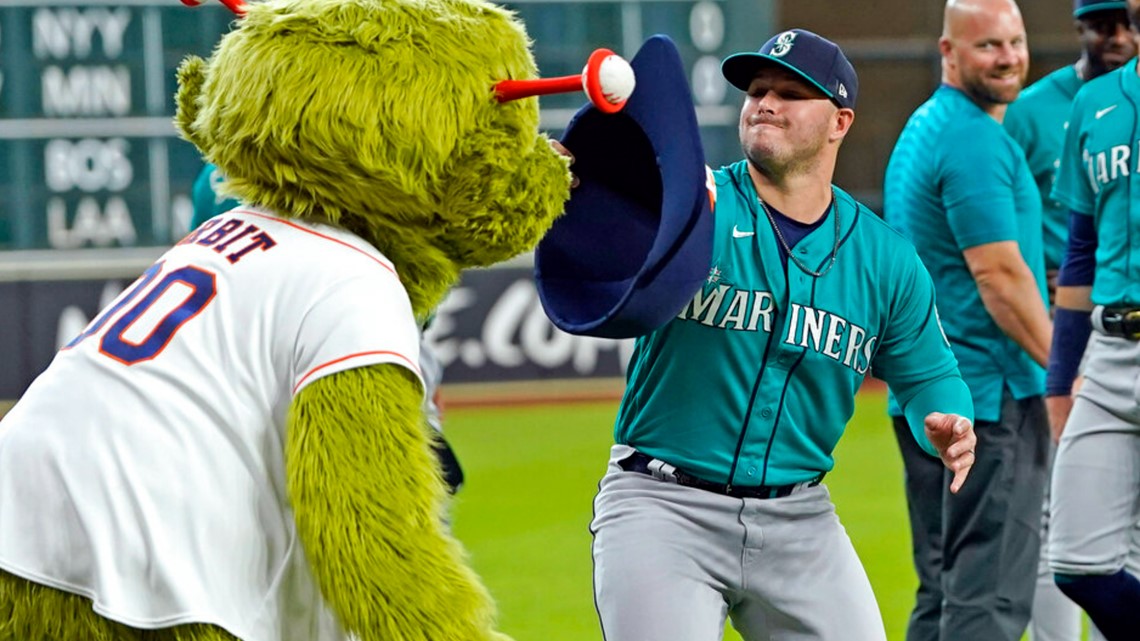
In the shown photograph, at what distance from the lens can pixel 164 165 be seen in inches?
429

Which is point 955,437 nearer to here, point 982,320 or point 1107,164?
point 1107,164

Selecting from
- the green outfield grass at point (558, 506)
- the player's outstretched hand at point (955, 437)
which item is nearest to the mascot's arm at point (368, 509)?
the player's outstretched hand at point (955, 437)

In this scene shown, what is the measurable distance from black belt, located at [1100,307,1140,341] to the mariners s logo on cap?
4.22ft

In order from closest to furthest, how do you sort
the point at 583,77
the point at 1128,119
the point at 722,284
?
the point at 583,77 < the point at 722,284 < the point at 1128,119

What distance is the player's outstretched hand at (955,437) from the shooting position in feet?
10.7

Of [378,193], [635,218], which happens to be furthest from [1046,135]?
[378,193]

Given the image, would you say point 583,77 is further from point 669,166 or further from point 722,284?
point 722,284

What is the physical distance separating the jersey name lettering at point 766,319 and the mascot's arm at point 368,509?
3.54 ft

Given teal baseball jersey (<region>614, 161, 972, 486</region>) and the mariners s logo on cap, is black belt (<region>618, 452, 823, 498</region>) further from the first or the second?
the mariners s logo on cap

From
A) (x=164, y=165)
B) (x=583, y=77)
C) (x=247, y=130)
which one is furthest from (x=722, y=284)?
(x=164, y=165)

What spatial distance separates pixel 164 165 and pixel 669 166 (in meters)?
8.60

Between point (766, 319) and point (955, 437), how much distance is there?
44cm

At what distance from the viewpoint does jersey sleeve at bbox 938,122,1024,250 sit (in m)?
4.53

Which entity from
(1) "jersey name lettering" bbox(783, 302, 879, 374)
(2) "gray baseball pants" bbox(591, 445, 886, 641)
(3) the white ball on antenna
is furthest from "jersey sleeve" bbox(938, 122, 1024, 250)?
(3) the white ball on antenna
